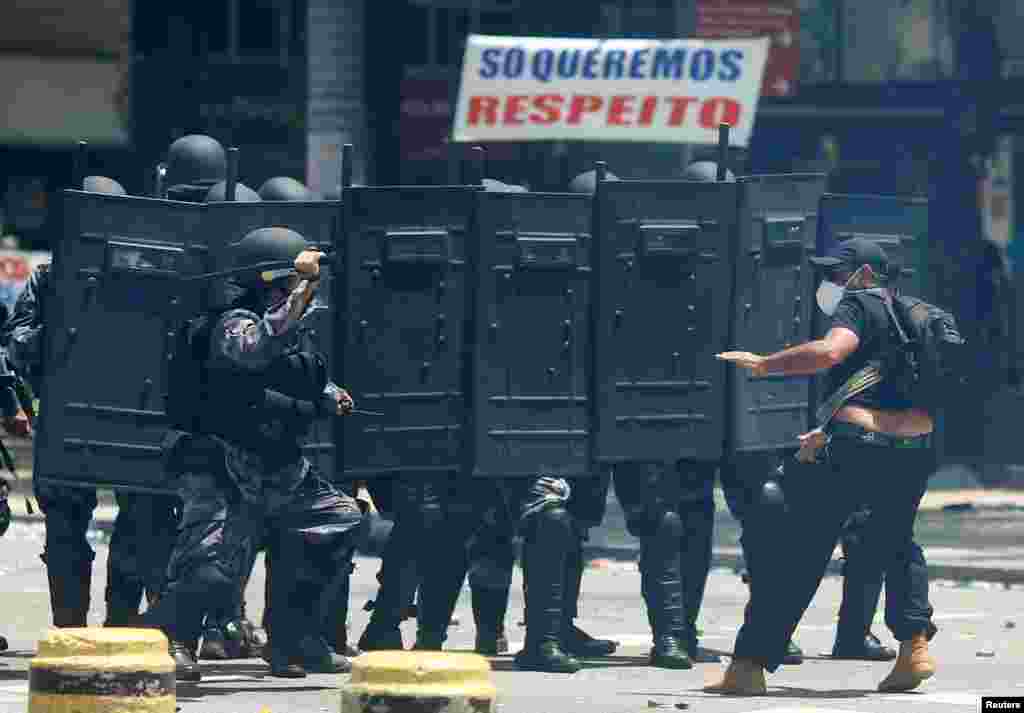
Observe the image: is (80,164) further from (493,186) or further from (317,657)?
(317,657)

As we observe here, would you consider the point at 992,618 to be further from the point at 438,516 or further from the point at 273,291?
the point at 273,291

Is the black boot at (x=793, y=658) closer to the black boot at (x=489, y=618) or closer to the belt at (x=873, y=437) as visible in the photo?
the black boot at (x=489, y=618)

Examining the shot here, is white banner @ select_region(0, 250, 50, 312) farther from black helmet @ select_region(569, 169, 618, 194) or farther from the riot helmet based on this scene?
black helmet @ select_region(569, 169, 618, 194)

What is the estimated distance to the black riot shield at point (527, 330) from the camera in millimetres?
12773

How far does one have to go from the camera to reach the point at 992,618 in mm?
15969

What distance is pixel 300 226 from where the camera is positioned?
41.3 feet

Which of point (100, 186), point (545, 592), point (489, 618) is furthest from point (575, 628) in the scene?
point (100, 186)

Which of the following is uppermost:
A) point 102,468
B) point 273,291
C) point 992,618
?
point 273,291

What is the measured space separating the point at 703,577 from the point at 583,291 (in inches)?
59.5

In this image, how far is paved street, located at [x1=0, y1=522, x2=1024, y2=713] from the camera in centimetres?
1149

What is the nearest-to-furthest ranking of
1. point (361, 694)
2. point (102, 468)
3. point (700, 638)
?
point (361, 694) < point (102, 468) < point (700, 638)

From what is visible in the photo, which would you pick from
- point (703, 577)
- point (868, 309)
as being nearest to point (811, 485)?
point (868, 309)

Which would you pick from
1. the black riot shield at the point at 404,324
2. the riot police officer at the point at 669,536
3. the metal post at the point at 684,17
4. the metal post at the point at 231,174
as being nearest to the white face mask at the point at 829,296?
the riot police officer at the point at 669,536

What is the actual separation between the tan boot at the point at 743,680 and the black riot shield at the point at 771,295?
1.60 meters
